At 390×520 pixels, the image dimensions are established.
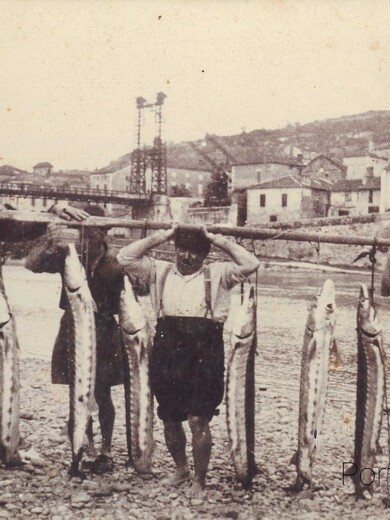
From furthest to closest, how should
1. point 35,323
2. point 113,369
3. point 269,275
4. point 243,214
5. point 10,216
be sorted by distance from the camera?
point 243,214 → point 269,275 → point 35,323 → point 113,369 → point 10,216

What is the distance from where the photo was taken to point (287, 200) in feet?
154

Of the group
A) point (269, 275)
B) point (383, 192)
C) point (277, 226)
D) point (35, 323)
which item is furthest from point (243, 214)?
point (35, 323)

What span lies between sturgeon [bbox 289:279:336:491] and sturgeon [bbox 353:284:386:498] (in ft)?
0.76

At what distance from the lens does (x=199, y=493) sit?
5219 mm

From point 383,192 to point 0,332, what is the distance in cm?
3876

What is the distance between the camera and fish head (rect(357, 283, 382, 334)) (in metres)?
4.75

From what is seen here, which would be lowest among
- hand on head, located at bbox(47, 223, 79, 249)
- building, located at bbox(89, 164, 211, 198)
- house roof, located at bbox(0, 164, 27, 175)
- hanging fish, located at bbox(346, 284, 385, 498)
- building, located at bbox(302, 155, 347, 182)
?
hanging fish, located at bbox(346, 284, 385, 498)

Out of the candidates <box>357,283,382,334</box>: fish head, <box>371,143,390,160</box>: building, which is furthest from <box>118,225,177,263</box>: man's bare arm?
<box>371,143,390,160</box>: building

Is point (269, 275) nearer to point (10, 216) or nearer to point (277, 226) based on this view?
point (277, 226)

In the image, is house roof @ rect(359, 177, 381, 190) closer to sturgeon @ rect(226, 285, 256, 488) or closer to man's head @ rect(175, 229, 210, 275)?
man's head @ rect(175, 229, 210, 275)

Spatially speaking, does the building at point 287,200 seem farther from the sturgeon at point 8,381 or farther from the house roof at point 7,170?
the sturgeon at point 8,381

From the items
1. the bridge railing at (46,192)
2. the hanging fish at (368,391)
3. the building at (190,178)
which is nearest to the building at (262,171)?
the building at (190,178)

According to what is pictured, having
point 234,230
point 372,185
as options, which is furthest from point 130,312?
point 372,185

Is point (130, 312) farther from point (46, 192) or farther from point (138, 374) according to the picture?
point (46, 192)
